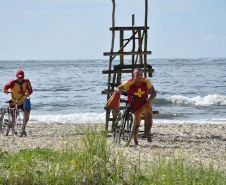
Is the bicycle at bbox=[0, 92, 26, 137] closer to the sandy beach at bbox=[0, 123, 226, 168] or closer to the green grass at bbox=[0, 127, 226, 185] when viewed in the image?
the sandy beach at bbox=[0, 123, 226, 168]

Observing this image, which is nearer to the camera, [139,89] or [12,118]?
[139,89]

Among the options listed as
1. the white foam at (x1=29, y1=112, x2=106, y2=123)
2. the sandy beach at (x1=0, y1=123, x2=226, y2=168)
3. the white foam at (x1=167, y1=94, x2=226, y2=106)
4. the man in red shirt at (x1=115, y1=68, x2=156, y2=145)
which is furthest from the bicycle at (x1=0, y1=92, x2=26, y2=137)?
the white foam at (x1=167, y1=94, x2=226, y2=106)

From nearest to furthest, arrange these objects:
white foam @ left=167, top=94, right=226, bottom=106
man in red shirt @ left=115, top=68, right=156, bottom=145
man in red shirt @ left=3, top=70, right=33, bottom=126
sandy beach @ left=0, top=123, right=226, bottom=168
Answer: sandy beach @ left=0, top=123, right=226, bottom=168 < man in red shirt @ left=115, top=68, right=156, bottom=145 < man in red shirt @ left=3, top=70, right=33, bottom=126 < white foam @ left=167, top=94, right=226, bottom=106

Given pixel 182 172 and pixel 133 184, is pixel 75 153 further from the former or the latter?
pixel 182 172

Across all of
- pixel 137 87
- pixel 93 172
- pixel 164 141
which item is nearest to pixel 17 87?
pixel 137 87

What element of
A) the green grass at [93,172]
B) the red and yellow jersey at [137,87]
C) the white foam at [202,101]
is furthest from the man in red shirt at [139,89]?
the white foam at [202,101]

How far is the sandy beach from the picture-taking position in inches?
278

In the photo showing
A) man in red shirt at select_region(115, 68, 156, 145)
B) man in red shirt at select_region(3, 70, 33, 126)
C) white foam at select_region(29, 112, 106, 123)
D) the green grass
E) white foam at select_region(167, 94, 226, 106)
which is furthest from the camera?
white foam at select_region(167, 94, 226, 106)

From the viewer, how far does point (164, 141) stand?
31.0 feet

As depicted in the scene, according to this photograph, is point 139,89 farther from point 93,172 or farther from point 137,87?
point 93,172

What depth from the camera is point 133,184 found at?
4945mm

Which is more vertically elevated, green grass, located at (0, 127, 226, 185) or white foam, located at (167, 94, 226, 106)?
green grass, located at (0, 127, 226, 185)

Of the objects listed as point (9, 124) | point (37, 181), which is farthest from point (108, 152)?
point (9, 124)

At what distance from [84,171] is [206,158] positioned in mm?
2922
